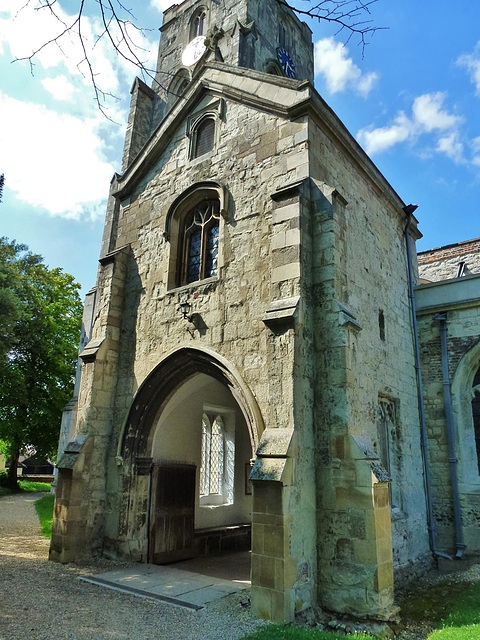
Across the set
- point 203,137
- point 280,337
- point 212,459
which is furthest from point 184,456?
point 203,137

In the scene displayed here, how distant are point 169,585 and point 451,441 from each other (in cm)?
653

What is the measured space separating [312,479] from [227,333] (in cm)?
272

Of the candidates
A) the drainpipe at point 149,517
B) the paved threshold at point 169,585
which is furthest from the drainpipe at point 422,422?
the drainpipe at point 149,517

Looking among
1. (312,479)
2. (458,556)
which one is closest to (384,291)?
(312,479)

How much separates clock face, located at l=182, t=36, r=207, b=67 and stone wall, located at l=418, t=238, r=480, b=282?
1174 cm

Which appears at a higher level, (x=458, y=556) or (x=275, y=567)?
(x=275, y=567)

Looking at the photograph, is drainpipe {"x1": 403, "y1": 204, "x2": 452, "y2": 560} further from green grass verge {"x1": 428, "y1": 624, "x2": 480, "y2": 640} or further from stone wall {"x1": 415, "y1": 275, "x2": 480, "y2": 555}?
green grass verge {"x1": 428, "y1": 624, "x2": 480, "y2": 640}

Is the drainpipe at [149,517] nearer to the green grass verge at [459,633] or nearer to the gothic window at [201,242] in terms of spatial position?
the gothic window at [201,242]

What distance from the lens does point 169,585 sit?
7008mm

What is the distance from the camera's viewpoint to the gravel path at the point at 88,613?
511cm

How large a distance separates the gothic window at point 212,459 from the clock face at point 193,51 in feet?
47.6

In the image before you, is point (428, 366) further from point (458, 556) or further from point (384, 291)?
point (458, 556)

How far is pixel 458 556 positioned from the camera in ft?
31.2

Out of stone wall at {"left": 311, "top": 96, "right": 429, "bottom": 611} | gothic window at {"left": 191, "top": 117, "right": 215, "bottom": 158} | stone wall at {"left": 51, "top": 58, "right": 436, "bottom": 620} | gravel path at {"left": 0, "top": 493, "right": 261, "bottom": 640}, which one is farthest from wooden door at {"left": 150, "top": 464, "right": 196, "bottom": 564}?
gothic window at {"left": 191, "top": 117, "right": 215, "bottom": 158}
